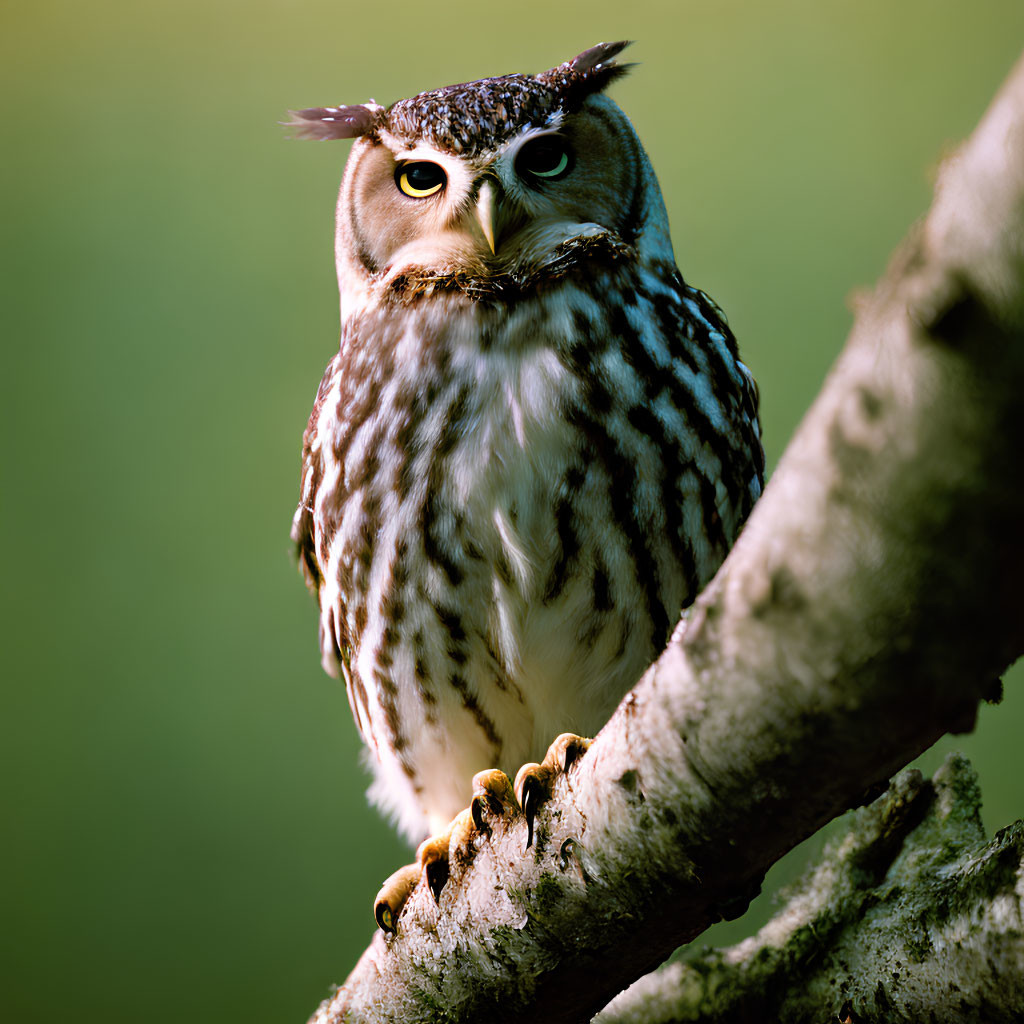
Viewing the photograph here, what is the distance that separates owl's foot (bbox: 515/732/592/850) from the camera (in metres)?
0.91

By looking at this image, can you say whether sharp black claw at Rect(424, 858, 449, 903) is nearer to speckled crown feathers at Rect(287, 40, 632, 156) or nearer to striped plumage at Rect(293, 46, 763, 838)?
striped plumage at Rect(293, 46, 763, 838)

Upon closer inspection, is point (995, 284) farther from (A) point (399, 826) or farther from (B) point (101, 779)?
(B) point (101, 779)

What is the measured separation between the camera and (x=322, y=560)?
4.61ft

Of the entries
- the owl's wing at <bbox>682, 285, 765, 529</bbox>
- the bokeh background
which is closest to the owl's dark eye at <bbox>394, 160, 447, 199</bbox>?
the owl's wing at <bbox>682, 285, 765, 529</bbox>

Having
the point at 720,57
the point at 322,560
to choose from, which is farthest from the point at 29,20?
the point at 322,560

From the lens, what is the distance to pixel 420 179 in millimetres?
1366

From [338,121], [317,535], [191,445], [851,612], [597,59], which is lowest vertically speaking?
[851,612]

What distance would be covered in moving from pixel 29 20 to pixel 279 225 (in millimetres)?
1102

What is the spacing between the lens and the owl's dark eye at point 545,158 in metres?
1.31

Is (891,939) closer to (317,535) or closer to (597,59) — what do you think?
(317,535)

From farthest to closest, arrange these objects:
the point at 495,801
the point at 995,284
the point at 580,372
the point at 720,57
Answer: the point at 720,57 → the point at 580,372 → the point at 495,801 → the point at 995,284

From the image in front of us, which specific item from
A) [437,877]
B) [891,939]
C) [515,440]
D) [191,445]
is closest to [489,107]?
[515,440]

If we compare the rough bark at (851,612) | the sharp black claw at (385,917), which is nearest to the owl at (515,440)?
the sharp black claw at (385,917)

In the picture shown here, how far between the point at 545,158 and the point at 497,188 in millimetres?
134
